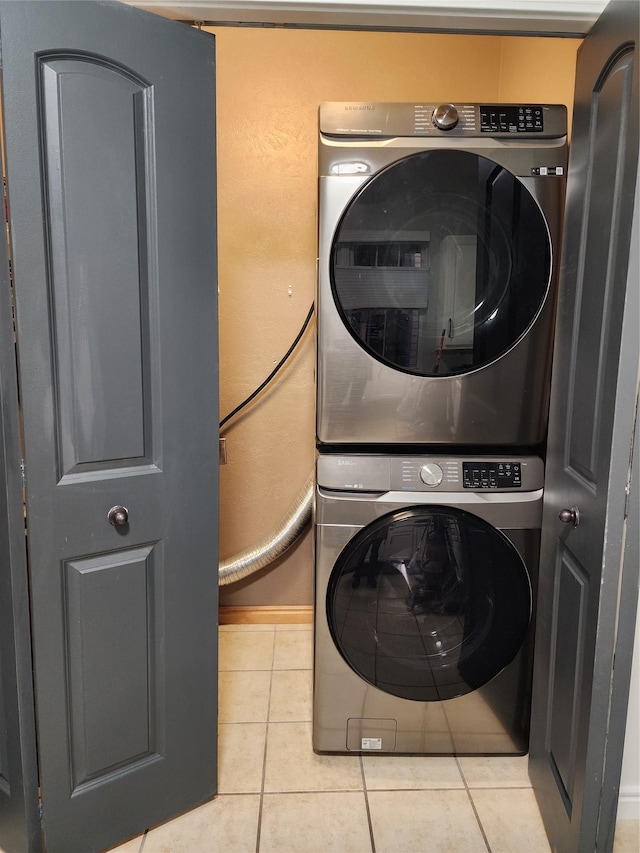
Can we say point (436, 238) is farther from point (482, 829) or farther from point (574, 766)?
point (482, 829)

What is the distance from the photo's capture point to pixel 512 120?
1.60 meters

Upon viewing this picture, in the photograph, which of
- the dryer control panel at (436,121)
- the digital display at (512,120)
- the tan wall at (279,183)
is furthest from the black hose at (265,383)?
the digital display at (512,120)

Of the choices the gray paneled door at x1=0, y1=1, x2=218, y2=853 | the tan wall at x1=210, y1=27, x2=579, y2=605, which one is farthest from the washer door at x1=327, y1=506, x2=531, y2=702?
the tan wall at x1=210, y1=27, x2=579, y2=605

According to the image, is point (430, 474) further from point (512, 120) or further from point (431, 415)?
point (512, 120)

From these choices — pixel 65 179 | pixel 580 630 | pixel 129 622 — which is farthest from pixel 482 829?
pixel 65 179

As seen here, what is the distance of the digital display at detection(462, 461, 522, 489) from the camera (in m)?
1.71

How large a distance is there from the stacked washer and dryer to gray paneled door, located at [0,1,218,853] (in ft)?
1.21

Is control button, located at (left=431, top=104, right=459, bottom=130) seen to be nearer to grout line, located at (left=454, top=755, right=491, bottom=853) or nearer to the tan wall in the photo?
the tan wall

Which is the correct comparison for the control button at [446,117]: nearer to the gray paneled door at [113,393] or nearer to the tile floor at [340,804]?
the gray paneled door at [113,393]

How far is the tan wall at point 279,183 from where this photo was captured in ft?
7.54

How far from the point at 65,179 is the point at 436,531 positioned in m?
1.27

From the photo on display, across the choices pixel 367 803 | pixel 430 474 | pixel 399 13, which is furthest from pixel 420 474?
pixel 399 13

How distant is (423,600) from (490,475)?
1.35ft

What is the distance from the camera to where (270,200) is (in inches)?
93.3
